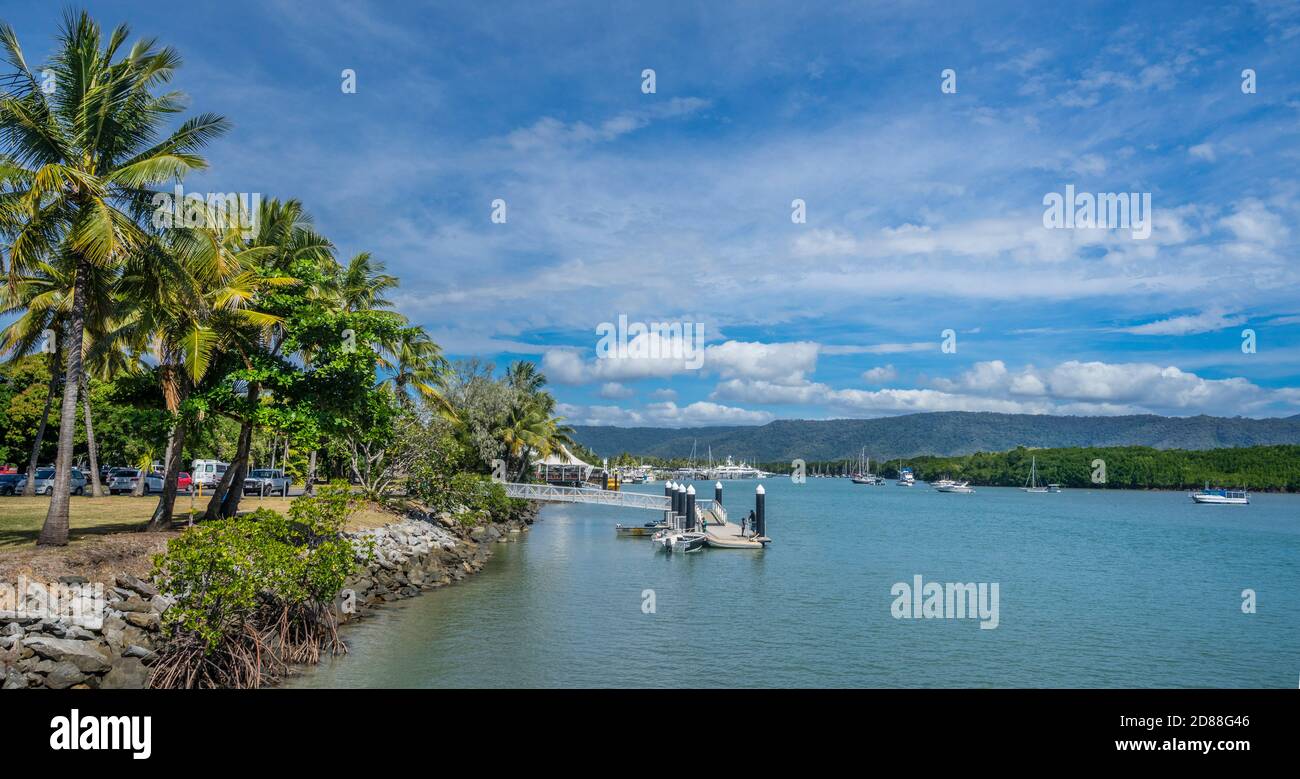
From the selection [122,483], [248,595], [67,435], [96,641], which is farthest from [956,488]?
[96,641]

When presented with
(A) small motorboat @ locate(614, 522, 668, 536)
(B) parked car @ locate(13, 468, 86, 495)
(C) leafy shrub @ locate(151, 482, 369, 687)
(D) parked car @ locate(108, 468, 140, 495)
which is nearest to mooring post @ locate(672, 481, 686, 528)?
(A) small motorboat @ locate(614, 522, 668, 536)

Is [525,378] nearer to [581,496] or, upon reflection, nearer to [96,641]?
[581,496]

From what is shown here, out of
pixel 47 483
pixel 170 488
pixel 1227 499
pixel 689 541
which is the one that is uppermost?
pixel 170 488

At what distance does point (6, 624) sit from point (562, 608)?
13.7 m

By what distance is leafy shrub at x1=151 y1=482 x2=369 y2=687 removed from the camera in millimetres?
13227

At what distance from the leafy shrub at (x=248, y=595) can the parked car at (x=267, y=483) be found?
2199 centimetres

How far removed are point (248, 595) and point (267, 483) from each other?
27.8 meters

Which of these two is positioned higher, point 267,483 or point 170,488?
point 170,488

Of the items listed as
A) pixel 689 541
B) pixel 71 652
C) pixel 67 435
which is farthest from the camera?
pixel 689 541

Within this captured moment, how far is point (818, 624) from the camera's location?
885 inches

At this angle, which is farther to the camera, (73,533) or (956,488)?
(956,488)

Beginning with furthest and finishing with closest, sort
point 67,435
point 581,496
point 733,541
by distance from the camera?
point 581,496, point 733,541, point 67,435
